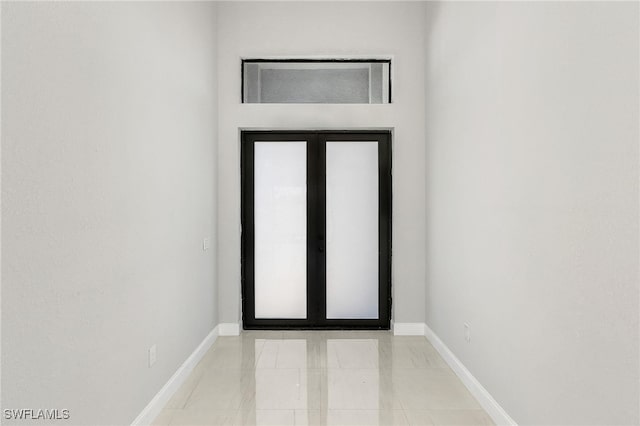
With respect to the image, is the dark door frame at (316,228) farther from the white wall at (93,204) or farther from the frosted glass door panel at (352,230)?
the white wall at (93,204)

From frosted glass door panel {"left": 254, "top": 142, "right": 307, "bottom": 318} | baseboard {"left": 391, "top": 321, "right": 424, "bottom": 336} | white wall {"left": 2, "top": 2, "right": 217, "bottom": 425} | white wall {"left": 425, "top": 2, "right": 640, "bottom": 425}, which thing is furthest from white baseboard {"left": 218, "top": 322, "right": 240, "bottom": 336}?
white wall {"left": 425, "top": 2, "right": 640, "bottom": 425}

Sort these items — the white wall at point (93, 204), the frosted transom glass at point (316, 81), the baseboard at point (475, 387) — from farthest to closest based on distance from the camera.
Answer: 1. the frosted transom glass at point (316, 81)
2. the baseboard at point (475, 387)
3. the white wall at point (93, 204)

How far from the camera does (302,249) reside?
16.2 feet

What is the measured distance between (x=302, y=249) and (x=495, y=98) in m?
2.72

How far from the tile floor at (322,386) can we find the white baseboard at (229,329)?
186mm

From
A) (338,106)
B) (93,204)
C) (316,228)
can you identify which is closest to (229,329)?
(316,228)

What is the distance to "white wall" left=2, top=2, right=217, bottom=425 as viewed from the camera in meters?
1.61

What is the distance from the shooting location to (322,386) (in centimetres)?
331

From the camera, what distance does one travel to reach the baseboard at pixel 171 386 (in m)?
2.68

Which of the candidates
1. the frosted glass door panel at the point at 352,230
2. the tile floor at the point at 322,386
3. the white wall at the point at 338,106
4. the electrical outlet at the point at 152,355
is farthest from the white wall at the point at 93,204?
the frosted glass door panel at the point at 352,230

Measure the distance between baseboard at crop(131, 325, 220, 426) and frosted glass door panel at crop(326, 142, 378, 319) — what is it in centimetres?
147

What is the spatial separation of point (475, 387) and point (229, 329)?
259 centimetres

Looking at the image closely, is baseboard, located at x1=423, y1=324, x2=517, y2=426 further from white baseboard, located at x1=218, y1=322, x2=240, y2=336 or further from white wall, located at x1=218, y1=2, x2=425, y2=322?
white baseboard, located at x1=218, y1=322, x2=240, y2=336

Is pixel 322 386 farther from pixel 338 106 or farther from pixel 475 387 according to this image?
pixel 338 106
